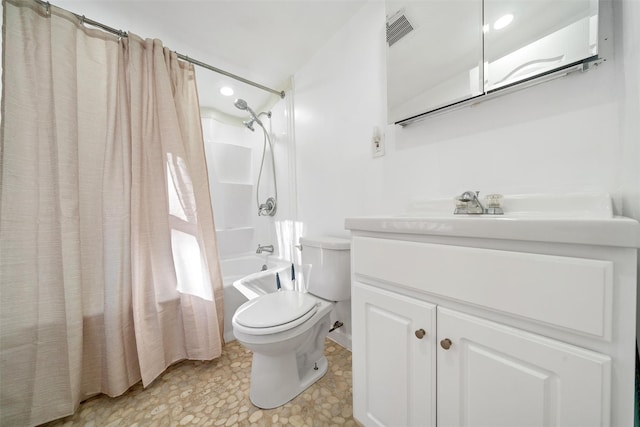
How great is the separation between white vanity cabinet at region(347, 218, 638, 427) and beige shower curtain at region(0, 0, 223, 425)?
40.9 inches

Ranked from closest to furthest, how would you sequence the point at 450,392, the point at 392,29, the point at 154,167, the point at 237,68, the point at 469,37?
the point at 450,392 → the point at 469,37 → the point at 392,29 → the point at 154,167 → the point at 237,68

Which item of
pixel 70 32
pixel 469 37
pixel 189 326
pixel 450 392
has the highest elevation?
pixel 70 32

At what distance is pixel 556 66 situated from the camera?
0.67 metres

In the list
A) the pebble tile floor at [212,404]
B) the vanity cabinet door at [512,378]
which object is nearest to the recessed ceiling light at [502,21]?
the vanity cabinet door at [512,378]

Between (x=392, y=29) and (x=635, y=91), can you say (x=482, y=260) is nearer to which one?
(x=635, y=91)

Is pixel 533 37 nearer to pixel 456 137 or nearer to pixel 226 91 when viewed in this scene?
pixel 456 137

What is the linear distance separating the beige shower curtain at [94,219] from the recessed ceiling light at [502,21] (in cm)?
152

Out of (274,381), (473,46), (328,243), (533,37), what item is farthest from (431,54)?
(274,381)

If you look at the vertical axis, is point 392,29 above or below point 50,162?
above

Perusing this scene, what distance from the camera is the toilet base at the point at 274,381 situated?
100 cm

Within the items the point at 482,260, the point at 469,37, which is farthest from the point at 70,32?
the point at 482,260

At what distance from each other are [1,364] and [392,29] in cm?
222

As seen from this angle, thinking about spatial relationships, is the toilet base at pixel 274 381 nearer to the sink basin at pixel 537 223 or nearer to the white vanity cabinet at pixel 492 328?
the white vanity cabinet at pixel 492 328

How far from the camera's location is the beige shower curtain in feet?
2.96
